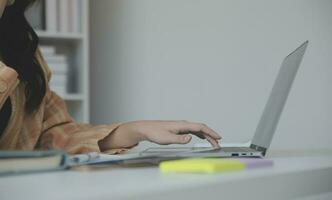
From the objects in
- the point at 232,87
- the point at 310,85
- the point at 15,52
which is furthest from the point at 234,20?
the point at 15,52

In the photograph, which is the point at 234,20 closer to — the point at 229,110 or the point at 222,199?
the point at 229,110

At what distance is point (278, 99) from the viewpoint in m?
0.78

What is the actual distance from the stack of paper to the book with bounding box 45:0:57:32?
0.09 meters

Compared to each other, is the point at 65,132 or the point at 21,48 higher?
the point at 21,48

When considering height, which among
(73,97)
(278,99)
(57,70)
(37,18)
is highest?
(37,18)

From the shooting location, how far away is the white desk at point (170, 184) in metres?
0.35

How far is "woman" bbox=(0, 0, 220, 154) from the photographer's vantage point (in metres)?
0.95

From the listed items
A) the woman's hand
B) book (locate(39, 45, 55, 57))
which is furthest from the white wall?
the woman's hand

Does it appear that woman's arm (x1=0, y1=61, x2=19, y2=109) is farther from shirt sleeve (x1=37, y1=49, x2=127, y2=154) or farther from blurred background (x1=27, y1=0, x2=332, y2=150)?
blurred background (x1=27, y1=0, x2=332, y2=150)

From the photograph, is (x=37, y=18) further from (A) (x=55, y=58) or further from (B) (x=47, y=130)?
(B) (x=47, y=130)

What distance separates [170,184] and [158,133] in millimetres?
585

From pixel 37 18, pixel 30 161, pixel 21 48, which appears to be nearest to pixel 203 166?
pixel 30 161

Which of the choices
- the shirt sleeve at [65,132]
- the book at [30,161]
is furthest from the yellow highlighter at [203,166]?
the shirt sleeve at [65,132]

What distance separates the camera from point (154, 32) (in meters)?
2.05
